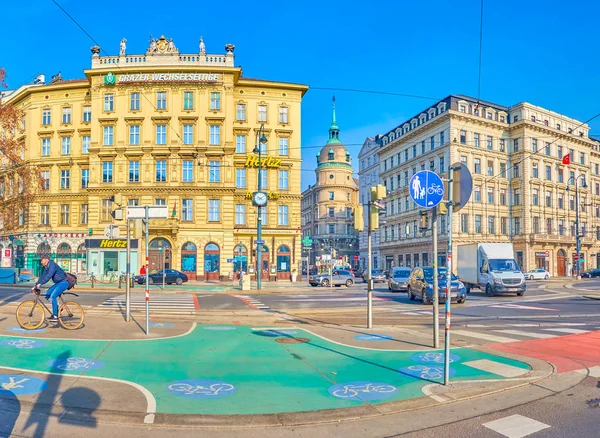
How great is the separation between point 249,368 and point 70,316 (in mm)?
5876

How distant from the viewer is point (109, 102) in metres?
47.1

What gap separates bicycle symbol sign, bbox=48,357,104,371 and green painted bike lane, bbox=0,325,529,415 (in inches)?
0.6

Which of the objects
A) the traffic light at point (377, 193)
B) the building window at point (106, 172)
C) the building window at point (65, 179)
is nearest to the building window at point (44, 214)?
the building window at point (65, 179)

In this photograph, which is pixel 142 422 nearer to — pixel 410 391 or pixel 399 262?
pixel 410 391

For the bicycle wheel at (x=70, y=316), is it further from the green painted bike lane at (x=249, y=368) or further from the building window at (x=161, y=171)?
the building window at (x=161, y=171)

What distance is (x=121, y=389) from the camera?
672 cm

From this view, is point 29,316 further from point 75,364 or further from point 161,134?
point 161,134

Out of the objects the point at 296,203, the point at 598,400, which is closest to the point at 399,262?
the point at 296,203

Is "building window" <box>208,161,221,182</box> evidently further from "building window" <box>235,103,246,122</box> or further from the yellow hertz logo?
the yellow hertz logo

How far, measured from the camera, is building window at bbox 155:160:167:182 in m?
46.6

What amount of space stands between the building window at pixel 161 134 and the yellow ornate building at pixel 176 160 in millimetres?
93

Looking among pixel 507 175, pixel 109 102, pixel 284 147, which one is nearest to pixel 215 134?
pixel 284 147

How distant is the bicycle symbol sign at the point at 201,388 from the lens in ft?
21.6

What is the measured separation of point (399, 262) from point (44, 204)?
Result: 49.3 meters
